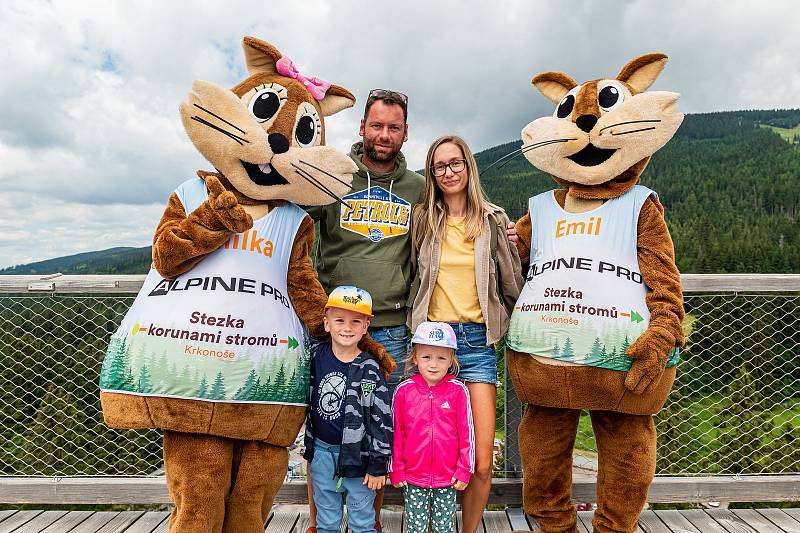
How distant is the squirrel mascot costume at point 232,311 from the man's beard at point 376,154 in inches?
17.8

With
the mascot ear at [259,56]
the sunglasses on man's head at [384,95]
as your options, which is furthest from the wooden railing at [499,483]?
the sunglasses on man's head at [384,95]

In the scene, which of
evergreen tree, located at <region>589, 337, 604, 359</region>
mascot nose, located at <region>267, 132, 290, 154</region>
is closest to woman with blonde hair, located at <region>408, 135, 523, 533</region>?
evergreen tree, located at <region>589, 337, 604, 359</region>

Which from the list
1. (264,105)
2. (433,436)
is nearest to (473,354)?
(433,436)

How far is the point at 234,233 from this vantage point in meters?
2.40

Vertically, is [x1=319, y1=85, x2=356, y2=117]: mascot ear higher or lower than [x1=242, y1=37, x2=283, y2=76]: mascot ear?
lower

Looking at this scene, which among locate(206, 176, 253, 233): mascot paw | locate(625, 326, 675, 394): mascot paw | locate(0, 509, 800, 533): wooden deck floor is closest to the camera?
locate(206, 176, 253, 233): mascot paw

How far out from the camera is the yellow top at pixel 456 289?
9.20 feet

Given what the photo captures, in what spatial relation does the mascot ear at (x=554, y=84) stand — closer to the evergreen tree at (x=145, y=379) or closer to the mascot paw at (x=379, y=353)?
the mascot paw at (x=379, y=353)

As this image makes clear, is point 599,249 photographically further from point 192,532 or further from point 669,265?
point 192,532

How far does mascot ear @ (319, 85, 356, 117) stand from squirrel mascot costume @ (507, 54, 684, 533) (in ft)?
2.99

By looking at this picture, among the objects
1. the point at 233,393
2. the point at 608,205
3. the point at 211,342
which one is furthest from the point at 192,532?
the point at 608,205

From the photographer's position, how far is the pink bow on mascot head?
2.59m

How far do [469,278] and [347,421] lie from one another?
2.91 feet

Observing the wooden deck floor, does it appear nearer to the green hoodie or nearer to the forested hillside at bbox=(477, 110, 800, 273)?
the green hoodie
